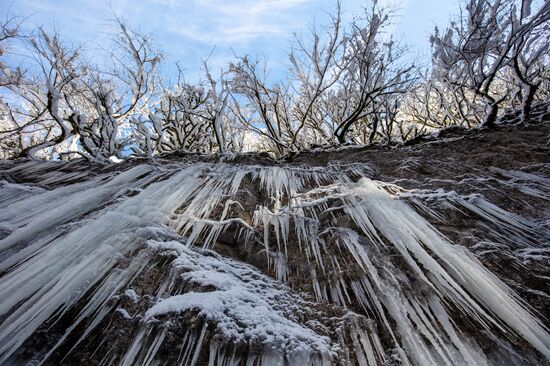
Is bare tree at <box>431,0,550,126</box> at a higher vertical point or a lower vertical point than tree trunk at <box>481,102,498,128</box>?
higher

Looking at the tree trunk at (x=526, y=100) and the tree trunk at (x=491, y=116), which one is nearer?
the tree trunk at (x=526, y=100)

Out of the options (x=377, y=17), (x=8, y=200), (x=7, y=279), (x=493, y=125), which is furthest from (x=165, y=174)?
(x=377, y=17)

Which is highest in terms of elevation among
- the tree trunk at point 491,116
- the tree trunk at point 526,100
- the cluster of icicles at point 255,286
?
the tree trunk at point 526,100

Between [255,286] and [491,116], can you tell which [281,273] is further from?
[491,116]

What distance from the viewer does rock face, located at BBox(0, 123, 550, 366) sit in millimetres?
1241

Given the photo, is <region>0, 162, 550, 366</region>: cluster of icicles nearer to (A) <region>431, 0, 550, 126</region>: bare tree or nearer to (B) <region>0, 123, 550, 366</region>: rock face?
(B) <region>0, 123, 550, 366</region>: rock face

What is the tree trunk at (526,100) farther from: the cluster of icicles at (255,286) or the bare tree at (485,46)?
the cluster of icicles at (255,286)

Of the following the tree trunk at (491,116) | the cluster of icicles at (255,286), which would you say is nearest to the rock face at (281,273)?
the cluster of icicles at (255,286)

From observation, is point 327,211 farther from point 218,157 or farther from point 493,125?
point 493,125

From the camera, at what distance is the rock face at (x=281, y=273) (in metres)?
1.24

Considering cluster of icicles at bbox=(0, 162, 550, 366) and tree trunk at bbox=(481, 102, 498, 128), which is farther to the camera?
tree trunk at bbox=(481, 102, 498, 128)

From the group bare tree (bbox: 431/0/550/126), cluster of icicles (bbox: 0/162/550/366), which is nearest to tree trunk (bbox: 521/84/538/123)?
bare tree (bbox: 431/0/550/126)

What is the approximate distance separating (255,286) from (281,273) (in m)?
0.25

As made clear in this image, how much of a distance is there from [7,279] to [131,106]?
280 inches
